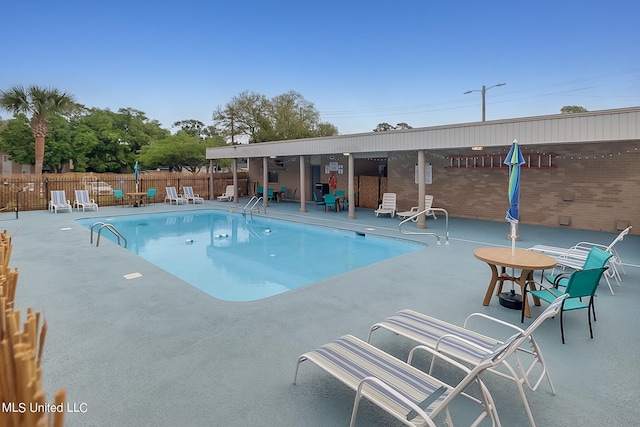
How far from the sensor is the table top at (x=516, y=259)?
439 centimetres

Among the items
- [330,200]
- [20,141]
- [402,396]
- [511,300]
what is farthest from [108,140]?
[402,396]

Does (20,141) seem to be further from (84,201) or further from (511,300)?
(511,300)

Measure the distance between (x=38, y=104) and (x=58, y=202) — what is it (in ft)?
25.2

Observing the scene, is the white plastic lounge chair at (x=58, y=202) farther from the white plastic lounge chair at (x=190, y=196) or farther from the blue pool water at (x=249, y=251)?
the white plastic lounge chair at (x=190, y=196)

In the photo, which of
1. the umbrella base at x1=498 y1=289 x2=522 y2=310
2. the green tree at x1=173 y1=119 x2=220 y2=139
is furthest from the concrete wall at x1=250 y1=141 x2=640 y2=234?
the green tree at x1=173 y1=119 x2=220 y2=139

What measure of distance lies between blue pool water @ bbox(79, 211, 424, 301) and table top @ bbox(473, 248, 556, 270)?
3503 millimetres

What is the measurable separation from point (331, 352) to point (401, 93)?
3495cm

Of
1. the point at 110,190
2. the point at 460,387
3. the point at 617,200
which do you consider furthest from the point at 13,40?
the point at 617,200

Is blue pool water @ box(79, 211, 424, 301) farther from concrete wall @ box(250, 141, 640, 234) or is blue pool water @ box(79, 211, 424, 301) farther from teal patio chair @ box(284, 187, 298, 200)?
teal patio chair @ box(284, 187, 298, 200)

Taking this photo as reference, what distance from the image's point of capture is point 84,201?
1656 centimetres

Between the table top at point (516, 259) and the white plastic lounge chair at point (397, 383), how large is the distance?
2152 millimetres

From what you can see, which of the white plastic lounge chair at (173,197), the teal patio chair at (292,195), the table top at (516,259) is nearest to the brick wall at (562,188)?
the table top at (516,259)

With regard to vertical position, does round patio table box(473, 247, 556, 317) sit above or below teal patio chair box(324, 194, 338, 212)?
below

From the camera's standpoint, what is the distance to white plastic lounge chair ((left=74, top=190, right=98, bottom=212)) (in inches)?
644
